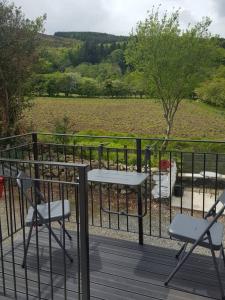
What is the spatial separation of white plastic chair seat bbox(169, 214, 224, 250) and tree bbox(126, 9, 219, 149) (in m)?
8.69

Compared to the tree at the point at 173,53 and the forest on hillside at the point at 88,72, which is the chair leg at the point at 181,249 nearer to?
the forest on hillside at the point at 88,72

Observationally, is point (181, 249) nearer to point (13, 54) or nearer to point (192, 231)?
point (192, 231)

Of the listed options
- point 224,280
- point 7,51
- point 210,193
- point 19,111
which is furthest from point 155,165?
point 224,280

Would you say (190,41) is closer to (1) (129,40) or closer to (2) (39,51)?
(1) (129,40)

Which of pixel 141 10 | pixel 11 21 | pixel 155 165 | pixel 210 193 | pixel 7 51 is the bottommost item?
pixel 210 193

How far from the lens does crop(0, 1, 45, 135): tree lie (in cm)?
703

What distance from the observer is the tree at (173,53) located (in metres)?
10.5

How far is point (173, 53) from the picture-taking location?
1050 cm

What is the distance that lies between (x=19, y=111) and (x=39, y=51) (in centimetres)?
158

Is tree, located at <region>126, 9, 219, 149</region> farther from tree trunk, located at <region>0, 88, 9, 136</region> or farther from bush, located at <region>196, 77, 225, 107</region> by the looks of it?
tree trunk, located at <region>0, 88, 9, 136</region>

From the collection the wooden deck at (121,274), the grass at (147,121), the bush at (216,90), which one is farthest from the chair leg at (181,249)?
the bush at (216,90)

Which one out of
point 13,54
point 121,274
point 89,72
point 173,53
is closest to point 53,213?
point 121,274

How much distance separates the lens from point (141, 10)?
1115 centimetres

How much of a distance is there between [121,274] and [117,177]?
848mm
